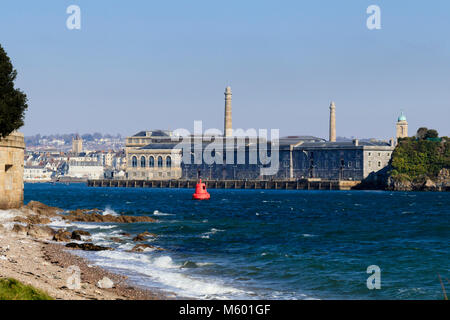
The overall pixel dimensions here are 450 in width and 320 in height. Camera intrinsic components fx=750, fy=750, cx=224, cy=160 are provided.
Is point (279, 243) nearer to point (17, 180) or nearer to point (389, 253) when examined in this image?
point (389, 253)

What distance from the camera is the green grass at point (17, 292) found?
46.4ft

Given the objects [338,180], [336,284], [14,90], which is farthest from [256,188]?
[336,284]

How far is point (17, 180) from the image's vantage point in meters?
45.9

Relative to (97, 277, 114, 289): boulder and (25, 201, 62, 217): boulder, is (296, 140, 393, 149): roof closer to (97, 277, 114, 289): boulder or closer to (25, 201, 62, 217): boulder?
(25, 201, 62, 217): boulder

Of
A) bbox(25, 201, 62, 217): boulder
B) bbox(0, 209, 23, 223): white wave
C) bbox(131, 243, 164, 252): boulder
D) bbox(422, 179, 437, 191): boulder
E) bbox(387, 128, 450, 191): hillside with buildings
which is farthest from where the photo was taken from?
bbox(387, 128, 450, 191): hillside with buildings

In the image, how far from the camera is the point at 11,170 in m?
44.7

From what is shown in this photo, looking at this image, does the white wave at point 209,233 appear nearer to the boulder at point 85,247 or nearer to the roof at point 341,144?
the boulder at point 85,247

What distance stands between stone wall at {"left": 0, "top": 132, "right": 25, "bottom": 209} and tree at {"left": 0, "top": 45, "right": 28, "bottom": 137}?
348 cm

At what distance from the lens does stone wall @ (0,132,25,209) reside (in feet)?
142

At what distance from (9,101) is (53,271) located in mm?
17045

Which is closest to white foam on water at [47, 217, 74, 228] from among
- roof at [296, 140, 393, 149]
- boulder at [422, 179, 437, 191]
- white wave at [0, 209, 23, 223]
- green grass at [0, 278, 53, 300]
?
white wave at [0, 209, 23, 223]

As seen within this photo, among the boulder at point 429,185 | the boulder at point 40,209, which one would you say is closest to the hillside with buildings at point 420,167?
the boulder at point 429,185
